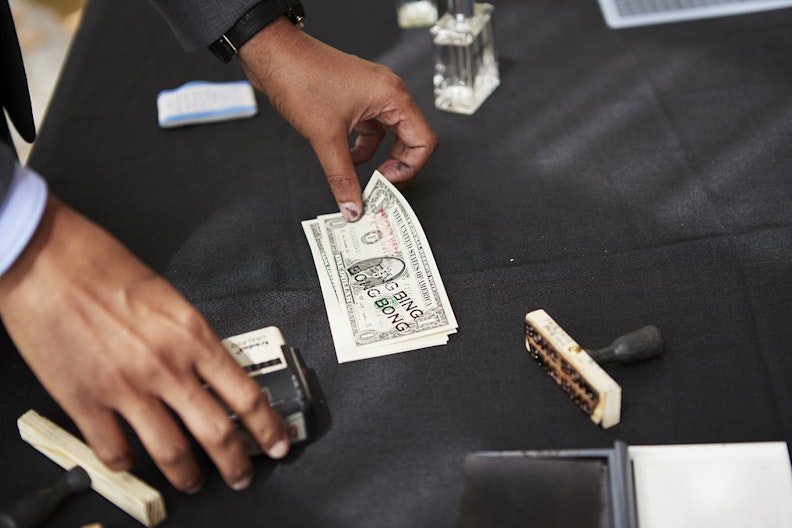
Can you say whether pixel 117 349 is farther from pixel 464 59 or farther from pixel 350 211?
pixel 464 59

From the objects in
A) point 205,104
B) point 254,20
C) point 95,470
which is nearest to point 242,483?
point 95,470

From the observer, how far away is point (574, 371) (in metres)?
0.99

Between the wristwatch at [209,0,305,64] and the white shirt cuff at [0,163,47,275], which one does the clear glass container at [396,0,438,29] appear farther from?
the white shirt cuff at [0,163,47,275]

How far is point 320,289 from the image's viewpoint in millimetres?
1255

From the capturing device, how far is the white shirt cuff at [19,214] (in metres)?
0.88

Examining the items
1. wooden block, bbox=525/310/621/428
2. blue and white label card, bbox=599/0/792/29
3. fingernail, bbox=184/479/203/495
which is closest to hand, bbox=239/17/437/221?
wooden block, bbox=525/310/621/428

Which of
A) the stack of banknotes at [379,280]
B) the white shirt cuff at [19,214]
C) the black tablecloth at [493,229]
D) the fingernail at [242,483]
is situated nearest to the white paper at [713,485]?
the black tablecloth at [493,229]

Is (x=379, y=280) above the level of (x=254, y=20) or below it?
below

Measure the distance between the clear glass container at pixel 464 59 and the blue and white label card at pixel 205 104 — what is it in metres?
0.39

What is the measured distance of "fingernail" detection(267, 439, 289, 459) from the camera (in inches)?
37.6

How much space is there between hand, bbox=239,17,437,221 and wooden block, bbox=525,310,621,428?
1.37 feet

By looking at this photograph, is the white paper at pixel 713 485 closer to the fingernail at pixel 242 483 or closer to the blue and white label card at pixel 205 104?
the fingernail at pixel 242 483

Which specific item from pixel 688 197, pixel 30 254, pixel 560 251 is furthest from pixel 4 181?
pixel 688 197

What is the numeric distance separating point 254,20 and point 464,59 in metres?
0.45
